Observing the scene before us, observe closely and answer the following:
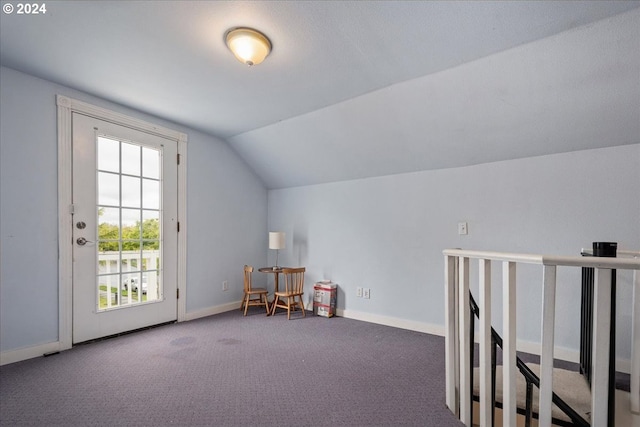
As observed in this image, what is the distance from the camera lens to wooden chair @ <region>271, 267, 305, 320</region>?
3768 millimetres

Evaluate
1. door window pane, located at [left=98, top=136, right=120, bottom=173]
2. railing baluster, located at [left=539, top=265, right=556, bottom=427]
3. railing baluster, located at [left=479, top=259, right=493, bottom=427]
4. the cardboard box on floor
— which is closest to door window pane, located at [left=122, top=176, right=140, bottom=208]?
door window pane, located at [left=98, top=136, right=120, bottom=173]

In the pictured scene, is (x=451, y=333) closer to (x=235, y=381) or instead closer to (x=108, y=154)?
(x=235, y=381)

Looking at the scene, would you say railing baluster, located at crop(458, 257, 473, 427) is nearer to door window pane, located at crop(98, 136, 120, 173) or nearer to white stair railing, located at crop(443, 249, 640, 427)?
white stair railing, located at crop(443, 249, 640, 427)

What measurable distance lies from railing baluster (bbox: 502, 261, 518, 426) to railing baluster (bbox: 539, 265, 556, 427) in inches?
5.2

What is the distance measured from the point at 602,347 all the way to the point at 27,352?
12.2 ft

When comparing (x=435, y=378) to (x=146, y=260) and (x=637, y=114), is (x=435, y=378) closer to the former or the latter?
(x=637, y=114)

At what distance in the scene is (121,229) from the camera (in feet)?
10.2

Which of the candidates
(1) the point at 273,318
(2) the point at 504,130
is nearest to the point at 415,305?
(1) the point at 273,318

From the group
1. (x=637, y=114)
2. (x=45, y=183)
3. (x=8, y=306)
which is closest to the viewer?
(x=637, y=114)

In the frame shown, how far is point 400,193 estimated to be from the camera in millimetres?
3508

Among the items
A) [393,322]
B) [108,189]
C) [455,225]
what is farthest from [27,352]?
[455,225]

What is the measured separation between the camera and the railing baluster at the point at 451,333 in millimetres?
1782

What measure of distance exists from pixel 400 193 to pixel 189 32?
252cm

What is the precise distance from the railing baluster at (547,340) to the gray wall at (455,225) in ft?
6.10
